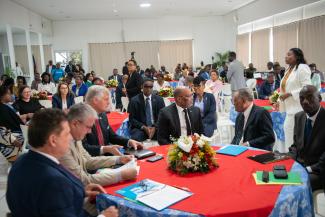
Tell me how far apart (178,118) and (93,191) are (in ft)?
5.67

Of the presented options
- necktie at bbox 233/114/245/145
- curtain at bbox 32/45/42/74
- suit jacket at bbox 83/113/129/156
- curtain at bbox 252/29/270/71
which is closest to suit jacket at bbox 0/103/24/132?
suit jacket at bbox 83/113/129/156

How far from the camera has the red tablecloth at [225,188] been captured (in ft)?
5.53

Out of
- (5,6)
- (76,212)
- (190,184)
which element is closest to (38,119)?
(76,212)

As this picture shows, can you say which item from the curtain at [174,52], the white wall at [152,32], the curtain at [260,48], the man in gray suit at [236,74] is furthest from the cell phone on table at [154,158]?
the curtain at [174,52]

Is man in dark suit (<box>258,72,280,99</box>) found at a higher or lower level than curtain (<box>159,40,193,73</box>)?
lower

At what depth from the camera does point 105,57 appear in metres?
16.0

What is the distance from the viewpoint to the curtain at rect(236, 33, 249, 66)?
13.8 meters

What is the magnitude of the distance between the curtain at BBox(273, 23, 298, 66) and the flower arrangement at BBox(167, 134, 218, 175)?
29.8 feet

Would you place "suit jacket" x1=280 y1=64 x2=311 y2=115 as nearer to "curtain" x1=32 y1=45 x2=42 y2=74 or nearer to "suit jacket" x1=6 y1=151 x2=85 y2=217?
"suit jacket" x1=6 y1=151 x2=85 y2=217

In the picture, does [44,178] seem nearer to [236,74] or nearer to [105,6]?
[236,74]

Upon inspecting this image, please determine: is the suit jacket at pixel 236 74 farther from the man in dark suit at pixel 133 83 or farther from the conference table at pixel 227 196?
the conference table at pixel 227 196

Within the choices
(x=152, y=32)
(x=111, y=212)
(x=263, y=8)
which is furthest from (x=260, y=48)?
(x=111, y=212)

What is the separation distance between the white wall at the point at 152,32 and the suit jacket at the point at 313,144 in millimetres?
13120

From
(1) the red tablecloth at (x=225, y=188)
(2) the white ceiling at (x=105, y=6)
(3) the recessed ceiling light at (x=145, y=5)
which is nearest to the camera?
(1) the red tablecloth at (x=225, y=188)
